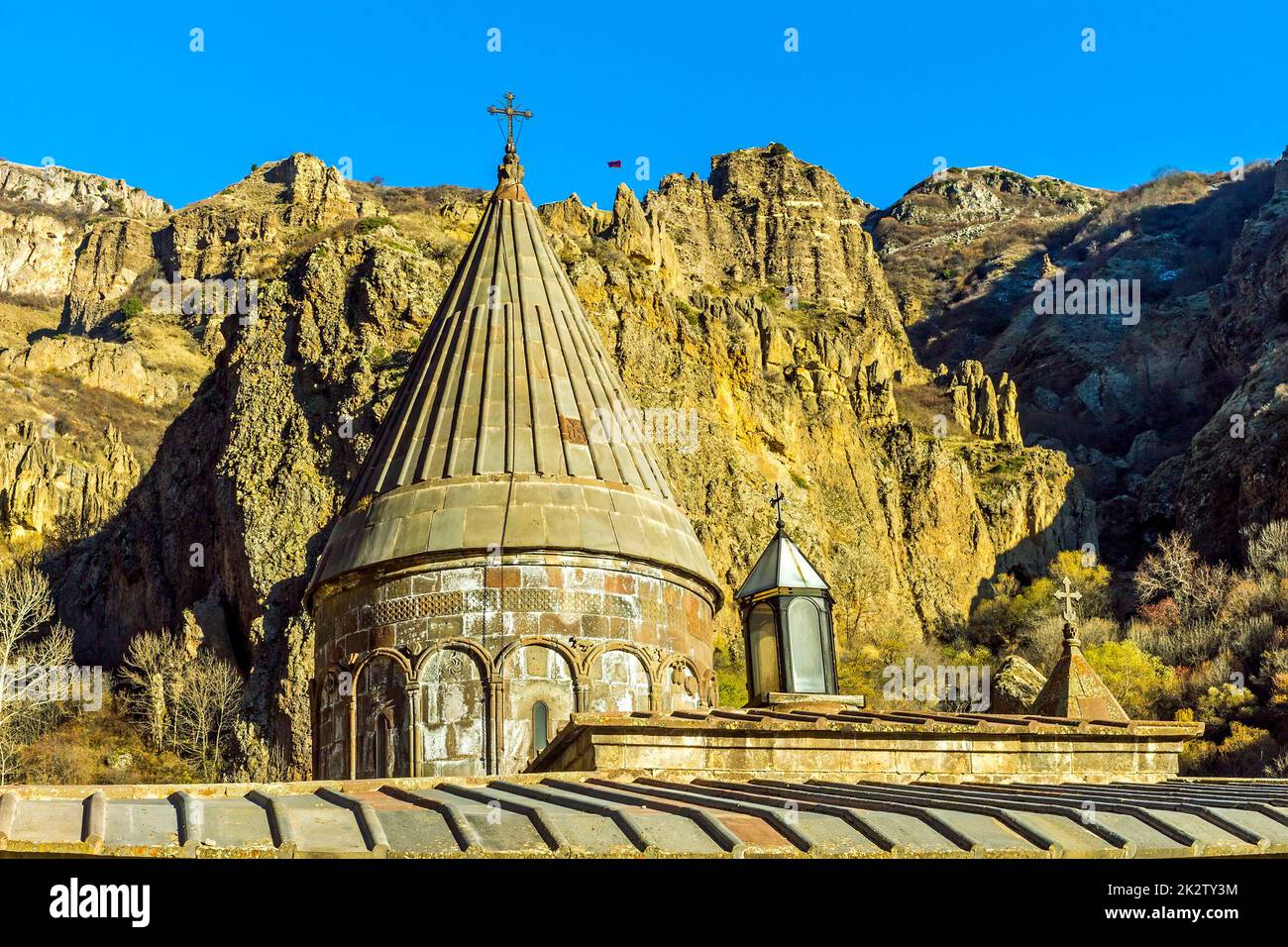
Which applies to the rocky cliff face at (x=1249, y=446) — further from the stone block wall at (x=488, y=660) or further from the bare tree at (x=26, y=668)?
the stone block wall at (x=488, y=660)

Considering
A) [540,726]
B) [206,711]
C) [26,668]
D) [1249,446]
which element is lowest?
[540,726]

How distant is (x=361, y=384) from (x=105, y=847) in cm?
5234

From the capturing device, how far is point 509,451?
15781 mm

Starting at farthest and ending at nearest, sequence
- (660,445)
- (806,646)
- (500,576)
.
A: (660,445) < (806,646) < (500,576)

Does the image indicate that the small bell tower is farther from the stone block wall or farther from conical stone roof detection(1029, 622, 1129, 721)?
conical stone roof detection(1029, 622, 1129, 721)

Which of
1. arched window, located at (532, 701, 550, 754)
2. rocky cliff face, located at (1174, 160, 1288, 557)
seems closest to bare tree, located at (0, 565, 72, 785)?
arched window, located at (532, 701, 550, 754)

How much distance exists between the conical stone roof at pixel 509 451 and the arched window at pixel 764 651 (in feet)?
1.67

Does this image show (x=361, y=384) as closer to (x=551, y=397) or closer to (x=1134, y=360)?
(x=551, y=397)

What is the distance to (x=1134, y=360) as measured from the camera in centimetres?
9400

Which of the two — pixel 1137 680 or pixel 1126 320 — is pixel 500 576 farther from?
pixel 1126 320

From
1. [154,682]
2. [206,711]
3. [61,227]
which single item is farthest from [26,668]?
[61,227]

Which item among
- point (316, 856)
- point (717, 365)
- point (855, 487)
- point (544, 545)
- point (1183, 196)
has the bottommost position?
point (316, 856)

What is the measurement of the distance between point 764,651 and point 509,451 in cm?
327
